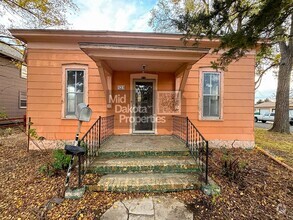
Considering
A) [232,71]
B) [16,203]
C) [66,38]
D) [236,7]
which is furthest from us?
[232,71]

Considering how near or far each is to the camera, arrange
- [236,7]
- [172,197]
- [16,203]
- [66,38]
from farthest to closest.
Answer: [66,38] < [236,7] < [172,197] < [16,203]

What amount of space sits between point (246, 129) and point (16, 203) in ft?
21.9

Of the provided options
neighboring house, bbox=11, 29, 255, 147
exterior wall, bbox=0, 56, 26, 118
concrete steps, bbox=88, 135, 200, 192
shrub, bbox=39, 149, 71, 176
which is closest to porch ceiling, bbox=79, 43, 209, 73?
neighboring house, bbox=11, 29, 255, 147

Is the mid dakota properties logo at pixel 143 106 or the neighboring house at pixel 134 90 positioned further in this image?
the mid dakota properties logo at pixel 143 106

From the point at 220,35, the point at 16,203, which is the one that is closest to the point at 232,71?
the point at 220,35

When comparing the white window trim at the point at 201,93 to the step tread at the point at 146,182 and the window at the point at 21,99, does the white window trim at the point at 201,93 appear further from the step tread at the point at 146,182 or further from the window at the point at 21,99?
the window at the point at 21,99

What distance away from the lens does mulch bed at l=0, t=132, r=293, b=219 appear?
2508mm

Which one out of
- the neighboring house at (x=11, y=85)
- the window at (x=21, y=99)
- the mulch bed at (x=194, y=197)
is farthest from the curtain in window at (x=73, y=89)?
the window at (x=21, y=99)

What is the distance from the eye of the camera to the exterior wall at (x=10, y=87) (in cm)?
1055

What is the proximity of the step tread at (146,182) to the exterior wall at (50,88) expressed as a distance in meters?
3.13

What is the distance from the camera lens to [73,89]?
18.6 feet

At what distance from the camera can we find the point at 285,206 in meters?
2.76

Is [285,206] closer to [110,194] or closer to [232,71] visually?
[110,194]

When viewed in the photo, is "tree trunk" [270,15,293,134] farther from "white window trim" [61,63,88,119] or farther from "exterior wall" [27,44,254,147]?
"white window trim" [61,63,88,119]
